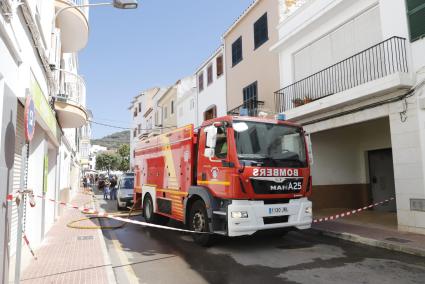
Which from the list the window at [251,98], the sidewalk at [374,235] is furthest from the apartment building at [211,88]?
the sidewalk at [374,235]

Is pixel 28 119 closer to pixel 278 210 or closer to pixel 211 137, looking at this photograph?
pixel 211 137

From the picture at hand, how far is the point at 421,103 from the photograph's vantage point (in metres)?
8.65

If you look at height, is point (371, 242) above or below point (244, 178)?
below

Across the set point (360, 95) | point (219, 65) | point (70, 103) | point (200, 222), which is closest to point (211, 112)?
point (219, 65)

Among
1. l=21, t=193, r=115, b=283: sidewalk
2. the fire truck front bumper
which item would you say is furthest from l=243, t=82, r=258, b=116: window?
l=21, t=193, r=115, b=283: sidewalk

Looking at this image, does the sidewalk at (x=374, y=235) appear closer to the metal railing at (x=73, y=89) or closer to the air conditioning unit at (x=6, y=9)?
the air conditioning unit at (x=6, y=9)

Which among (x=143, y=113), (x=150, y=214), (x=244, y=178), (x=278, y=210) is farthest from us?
(x=143, y=113)

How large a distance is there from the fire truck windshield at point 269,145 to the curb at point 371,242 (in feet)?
7.86

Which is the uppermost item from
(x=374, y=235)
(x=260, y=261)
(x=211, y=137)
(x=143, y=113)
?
(x=143, y=113)

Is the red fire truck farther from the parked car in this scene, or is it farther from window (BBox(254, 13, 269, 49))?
window (BBox(254, 13, 269, 49))

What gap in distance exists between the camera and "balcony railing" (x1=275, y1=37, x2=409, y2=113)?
943 cm

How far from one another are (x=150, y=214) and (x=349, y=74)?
7.99 meters

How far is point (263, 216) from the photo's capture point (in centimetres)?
731

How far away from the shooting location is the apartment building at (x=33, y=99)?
4.45 metres
